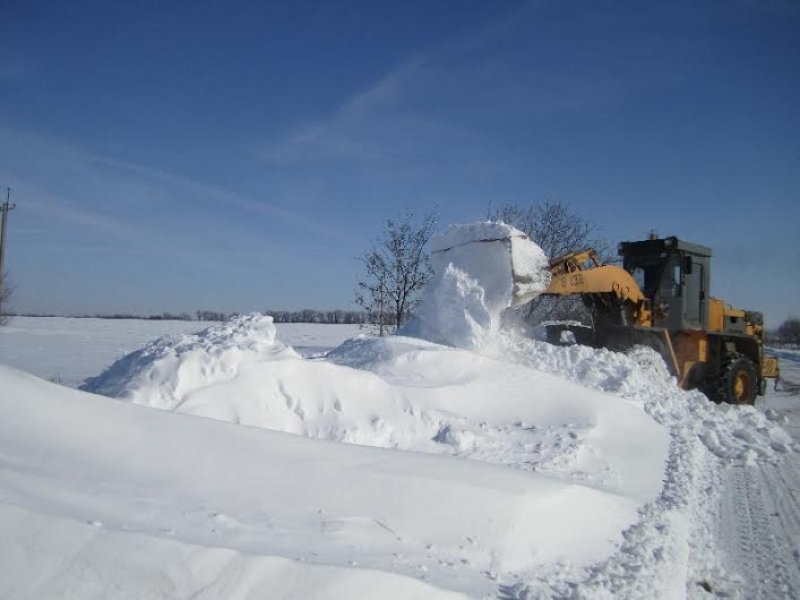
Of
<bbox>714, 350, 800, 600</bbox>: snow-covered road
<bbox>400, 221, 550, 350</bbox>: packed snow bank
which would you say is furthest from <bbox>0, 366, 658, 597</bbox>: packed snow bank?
<bbox>400, 221, 550, 350</bbox>: packed snow bank

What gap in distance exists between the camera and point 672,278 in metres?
11.2

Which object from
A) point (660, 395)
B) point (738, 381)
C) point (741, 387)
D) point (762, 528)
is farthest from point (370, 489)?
point (741, 387)

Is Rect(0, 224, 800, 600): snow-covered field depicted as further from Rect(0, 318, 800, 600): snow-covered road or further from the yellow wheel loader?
the yellow wheel loader

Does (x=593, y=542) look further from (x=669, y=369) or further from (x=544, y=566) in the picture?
(x=669, y=369)

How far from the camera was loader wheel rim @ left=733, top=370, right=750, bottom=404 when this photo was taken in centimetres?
1144

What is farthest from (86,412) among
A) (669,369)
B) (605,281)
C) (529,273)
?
(669,369)

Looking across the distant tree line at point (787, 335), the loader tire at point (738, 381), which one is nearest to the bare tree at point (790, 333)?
the distant tree line at point (787, 335)

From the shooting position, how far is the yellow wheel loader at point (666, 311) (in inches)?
409

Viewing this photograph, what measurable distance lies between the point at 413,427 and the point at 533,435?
1451 millimetres

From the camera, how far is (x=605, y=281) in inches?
407

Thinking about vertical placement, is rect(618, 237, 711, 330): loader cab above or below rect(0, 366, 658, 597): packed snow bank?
above

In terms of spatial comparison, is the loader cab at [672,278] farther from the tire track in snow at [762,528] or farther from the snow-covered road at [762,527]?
the tire track in snow at [762,528]

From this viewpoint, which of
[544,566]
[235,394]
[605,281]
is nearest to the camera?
[544,566]

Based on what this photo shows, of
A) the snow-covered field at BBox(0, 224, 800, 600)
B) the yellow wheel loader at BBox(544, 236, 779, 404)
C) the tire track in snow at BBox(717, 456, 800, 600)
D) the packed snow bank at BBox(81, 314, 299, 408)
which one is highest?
the yellow wheel loader at BBox(544, 236, 779, 404)
